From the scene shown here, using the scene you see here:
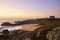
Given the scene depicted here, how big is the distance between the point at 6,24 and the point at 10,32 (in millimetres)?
180

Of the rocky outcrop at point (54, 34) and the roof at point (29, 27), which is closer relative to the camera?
the rocky outcrop at point (54, 34)

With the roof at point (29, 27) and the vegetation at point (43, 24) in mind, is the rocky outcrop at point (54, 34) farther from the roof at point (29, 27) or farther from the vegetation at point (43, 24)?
the roof at point (29, 27)

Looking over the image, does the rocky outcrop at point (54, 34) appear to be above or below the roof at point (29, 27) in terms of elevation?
below

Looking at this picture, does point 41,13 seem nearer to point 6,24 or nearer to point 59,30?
point 59,30

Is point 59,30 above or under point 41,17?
under

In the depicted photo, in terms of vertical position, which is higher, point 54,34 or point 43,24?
point 43,24

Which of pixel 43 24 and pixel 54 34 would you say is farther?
pixel 43 24

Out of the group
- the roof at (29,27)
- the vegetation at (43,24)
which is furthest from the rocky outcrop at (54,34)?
the roof at (29,27)

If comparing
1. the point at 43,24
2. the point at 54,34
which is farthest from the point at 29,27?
the point at 54,34

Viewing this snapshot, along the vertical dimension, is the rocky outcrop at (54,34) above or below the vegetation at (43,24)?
below

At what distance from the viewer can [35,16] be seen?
249cm

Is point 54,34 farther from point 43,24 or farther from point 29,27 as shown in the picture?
point 29,27

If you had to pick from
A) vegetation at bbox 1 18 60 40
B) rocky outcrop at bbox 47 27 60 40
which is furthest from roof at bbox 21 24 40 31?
rocky outcrop at bbox 47 27 60 40

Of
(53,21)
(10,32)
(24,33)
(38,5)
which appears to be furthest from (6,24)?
(53,21)
